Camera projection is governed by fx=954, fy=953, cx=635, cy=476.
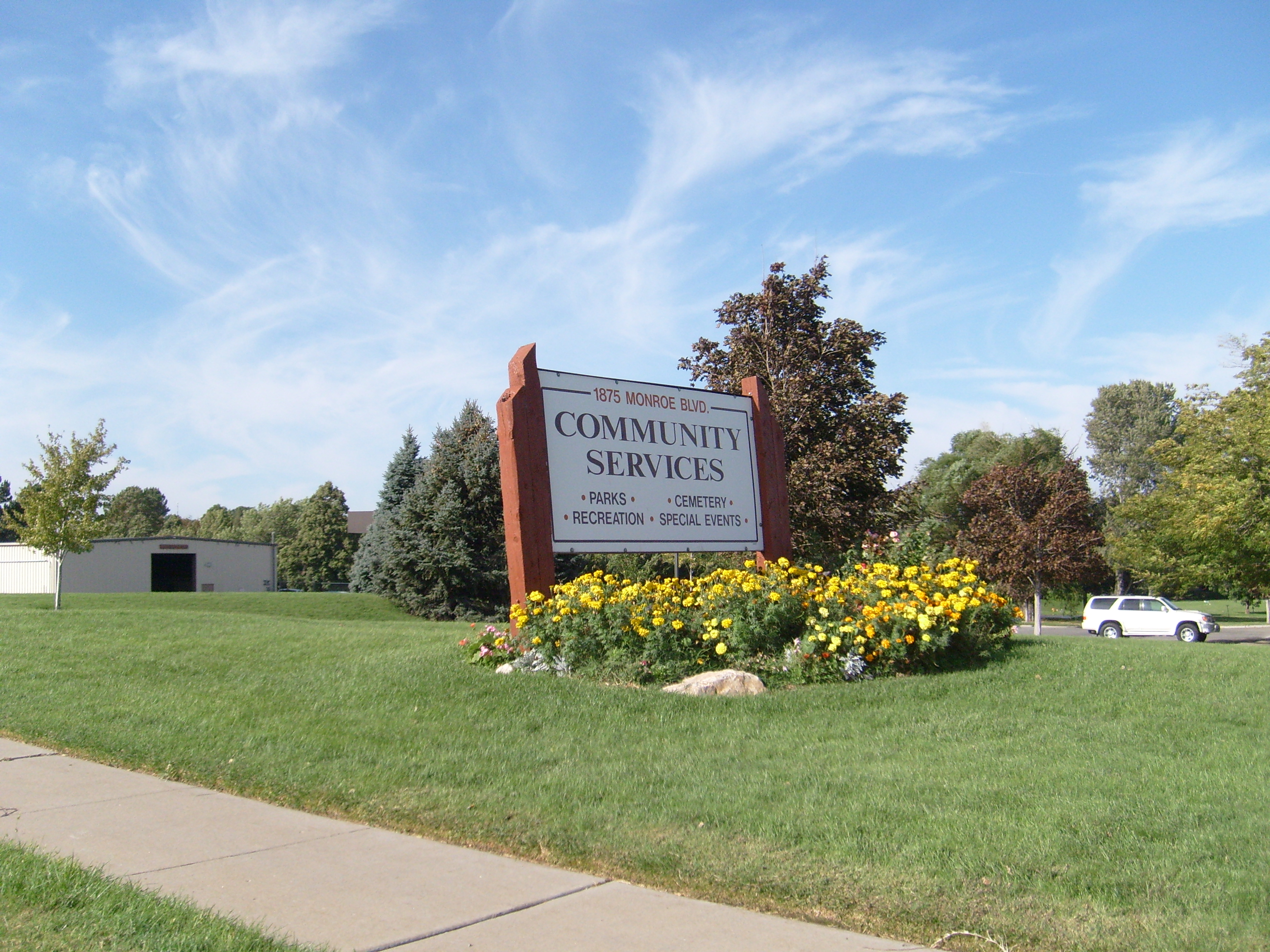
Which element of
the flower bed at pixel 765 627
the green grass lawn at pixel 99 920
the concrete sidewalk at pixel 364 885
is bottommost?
the concrete sidewalk at pixel 364 885

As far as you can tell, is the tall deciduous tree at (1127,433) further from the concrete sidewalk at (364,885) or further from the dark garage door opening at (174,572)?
the concrete sidewalk at (364,885)

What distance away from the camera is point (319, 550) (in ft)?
225

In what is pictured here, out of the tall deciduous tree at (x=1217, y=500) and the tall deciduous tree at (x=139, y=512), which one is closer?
the tall deciduous tree at (x=1217, y=500)

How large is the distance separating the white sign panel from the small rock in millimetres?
2566

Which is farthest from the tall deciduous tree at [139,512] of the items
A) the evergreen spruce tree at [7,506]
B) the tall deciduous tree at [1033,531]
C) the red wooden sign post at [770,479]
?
the red wooden sign post at [770,479]

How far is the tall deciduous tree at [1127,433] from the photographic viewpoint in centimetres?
6050

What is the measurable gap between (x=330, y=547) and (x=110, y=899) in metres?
69.0

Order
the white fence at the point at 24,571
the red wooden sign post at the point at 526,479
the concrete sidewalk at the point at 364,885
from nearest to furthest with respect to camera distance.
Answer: the concrete sidewalk at the point at 364,885 < the red wooden sign post at the point at 526,479 < the white fence at the point at 24,571

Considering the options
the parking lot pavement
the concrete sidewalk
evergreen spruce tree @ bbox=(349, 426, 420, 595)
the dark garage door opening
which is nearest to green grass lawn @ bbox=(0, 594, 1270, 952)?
the concrete sidewalk

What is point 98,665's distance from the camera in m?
10.4

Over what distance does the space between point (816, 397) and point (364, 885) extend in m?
13.8

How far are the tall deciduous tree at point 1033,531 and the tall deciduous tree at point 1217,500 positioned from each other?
2.79 m

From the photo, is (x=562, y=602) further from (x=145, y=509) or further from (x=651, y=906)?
(x=145, y=509)

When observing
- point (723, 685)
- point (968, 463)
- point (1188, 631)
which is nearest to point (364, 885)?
point (723, 685)
